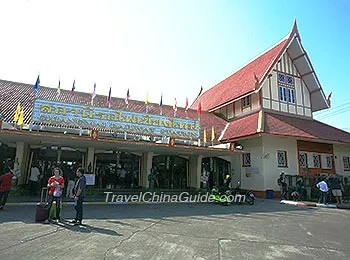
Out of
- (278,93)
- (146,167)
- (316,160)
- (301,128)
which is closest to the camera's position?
(146,167)

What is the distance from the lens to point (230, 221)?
27.0ft

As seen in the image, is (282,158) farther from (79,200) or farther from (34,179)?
(34,179)

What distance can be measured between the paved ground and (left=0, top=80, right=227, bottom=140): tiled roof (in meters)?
7.38

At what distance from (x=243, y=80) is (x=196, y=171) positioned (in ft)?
27.8

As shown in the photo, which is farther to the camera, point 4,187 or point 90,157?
point 90,157

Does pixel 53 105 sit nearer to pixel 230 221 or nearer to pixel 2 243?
pixel 2 243

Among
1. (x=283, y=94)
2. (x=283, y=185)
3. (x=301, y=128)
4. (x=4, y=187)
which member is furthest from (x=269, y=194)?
(x=4, y=187)

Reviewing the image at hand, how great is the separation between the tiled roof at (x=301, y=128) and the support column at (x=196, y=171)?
4740 millimetres

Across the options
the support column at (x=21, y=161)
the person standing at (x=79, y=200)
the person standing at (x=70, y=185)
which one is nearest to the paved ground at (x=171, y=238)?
the person standing at (x=79, y=200)

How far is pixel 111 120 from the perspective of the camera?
512 inches

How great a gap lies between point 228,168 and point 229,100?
201 inches

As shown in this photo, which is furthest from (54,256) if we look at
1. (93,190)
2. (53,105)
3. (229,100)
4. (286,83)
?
(286,83)

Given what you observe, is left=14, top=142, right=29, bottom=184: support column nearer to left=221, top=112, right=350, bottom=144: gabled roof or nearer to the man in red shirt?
the man in red shirt

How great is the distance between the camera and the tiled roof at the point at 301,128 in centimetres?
1627
